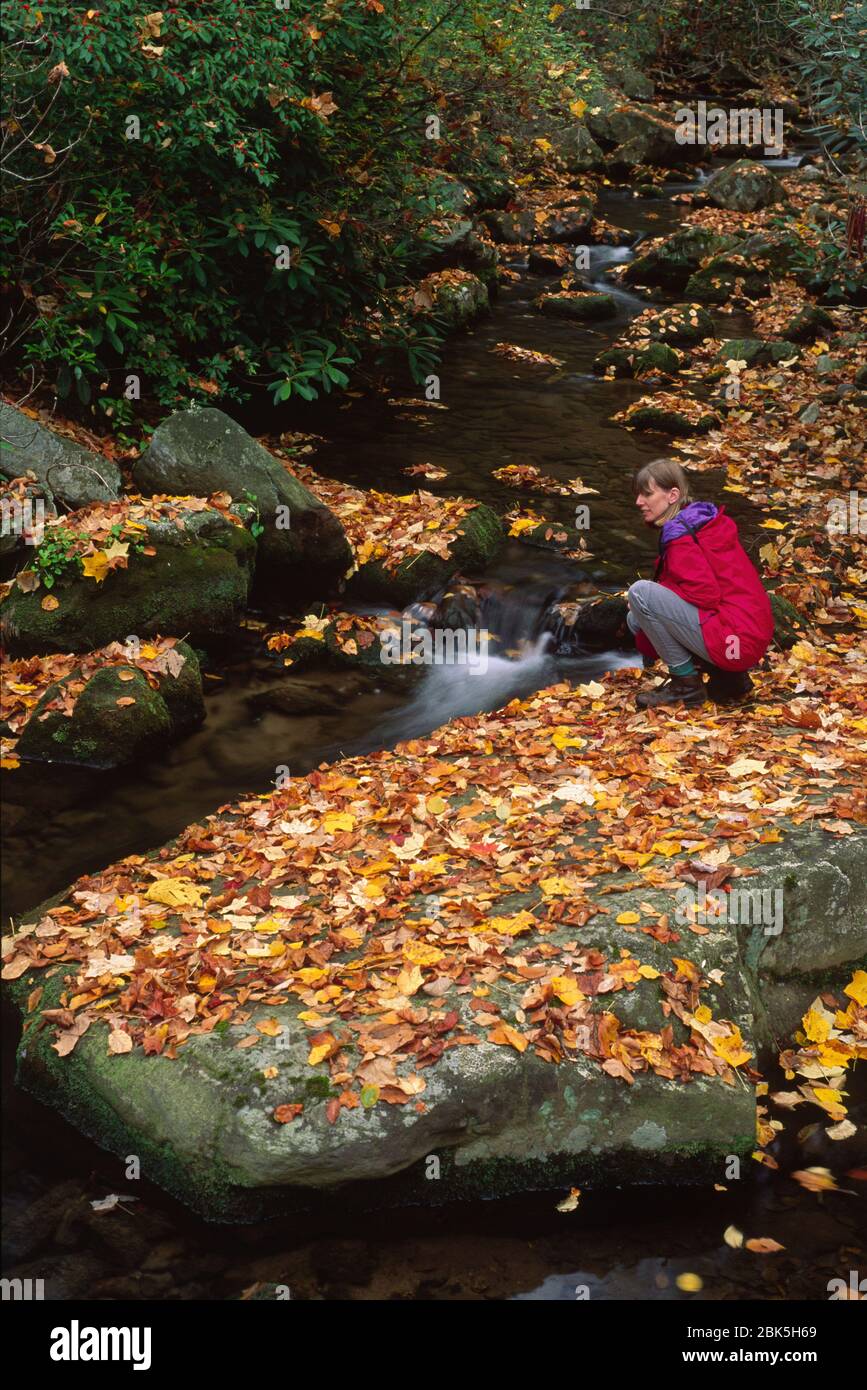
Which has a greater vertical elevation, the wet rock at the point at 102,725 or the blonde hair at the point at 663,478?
the blonde hair at the point at 663,478

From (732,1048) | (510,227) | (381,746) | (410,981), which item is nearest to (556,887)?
(410,981)

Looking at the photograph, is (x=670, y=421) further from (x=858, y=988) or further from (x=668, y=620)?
(x=858, y=988)

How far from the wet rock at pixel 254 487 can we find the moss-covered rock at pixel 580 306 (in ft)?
31.2

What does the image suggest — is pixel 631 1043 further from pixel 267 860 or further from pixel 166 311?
pixel 166 311

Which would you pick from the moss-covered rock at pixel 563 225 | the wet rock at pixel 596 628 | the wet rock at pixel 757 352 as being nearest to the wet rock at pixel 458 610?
the wet rock at pixel 596 628

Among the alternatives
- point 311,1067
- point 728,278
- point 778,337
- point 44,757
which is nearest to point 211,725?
point 44,757

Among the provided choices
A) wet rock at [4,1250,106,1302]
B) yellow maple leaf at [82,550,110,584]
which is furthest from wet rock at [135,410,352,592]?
wet rock at [4,1250,106,1302]

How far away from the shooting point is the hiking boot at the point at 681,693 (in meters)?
7.43

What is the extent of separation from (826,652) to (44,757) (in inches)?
226

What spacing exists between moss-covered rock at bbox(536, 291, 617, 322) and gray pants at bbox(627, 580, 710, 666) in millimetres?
11349

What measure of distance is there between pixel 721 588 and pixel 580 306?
11611mm

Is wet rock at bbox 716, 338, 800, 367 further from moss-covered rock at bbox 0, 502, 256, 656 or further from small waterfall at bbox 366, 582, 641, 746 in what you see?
moss-covered rock at bbox 0, 502, 256, 656

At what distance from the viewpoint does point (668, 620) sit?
7117 mm

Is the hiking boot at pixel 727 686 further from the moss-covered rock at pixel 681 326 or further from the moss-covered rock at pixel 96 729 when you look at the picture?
the moss-covered rock at pixel 681 326
